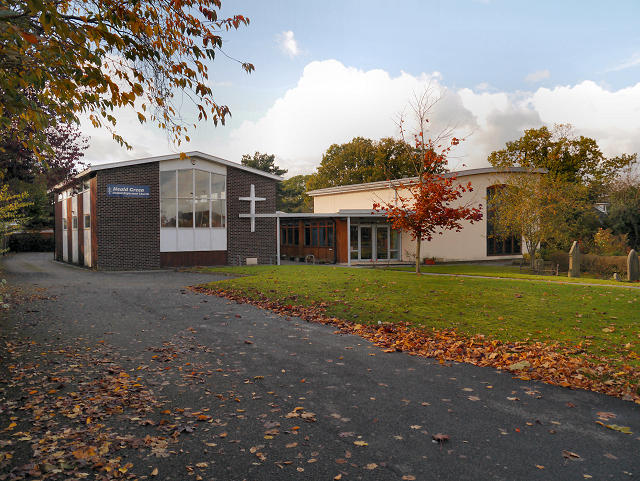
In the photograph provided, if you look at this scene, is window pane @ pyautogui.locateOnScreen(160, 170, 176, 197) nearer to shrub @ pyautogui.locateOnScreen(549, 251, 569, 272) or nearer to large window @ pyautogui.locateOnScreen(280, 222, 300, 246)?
large window @ pyautogui.locateOnScreen(280, 222, 300, 246)

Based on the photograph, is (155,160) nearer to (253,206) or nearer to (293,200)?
(253,206)

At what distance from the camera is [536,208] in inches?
855

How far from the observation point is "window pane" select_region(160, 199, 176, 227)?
74.1ft

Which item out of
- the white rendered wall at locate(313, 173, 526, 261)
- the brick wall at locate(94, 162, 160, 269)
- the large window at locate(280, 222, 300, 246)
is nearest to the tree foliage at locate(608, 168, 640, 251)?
the white rendered wall at locate(313, 173, 526, 261)

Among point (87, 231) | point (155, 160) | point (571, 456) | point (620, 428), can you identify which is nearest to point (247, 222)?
point (155, 160)

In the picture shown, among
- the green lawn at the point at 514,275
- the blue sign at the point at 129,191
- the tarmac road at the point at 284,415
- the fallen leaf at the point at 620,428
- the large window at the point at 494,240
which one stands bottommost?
the tarmac road at the point at 284,415

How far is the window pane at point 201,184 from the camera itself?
915 inches

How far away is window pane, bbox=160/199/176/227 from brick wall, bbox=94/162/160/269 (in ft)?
0.67

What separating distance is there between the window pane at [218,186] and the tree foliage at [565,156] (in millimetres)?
27090

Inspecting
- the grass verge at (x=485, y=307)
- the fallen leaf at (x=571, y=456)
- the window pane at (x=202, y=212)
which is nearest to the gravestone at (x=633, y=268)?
the grass verge at (x=485, y=307)

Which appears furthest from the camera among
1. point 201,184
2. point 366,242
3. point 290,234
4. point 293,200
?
point 293,200

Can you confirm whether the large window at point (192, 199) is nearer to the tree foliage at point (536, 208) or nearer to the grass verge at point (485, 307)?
the grass verge at point (485, 307)

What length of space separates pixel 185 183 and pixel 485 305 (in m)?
17.5

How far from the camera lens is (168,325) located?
884cm
